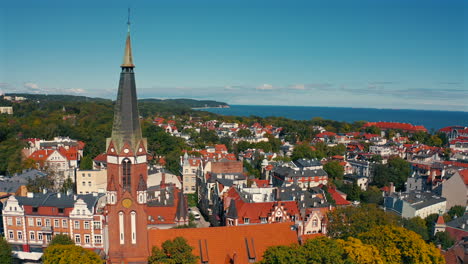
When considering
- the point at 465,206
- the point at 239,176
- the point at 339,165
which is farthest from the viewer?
the point at 339,165

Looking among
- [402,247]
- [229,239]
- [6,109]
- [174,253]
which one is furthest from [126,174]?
[6,109]

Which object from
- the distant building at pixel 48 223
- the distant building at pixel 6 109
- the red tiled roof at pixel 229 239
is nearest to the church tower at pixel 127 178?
the red tiled roof at pixel 229 239

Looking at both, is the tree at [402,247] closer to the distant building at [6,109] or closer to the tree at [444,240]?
the tree at [444,240]

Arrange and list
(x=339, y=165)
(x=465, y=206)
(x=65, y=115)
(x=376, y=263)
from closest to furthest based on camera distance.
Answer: (x=376, y=263) → (x=465, y=206) → (x=339, y=165) → (x=65, y=115)

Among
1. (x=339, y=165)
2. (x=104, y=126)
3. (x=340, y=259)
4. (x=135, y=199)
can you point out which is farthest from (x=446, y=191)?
(x=104, y=126)

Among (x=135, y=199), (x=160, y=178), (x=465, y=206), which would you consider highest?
(x=135, y=199)

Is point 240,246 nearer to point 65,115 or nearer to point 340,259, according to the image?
point 340,259

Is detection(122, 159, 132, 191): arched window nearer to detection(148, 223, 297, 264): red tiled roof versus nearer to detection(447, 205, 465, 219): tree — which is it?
detection(148, 223, 297, 264): red tiled roof
